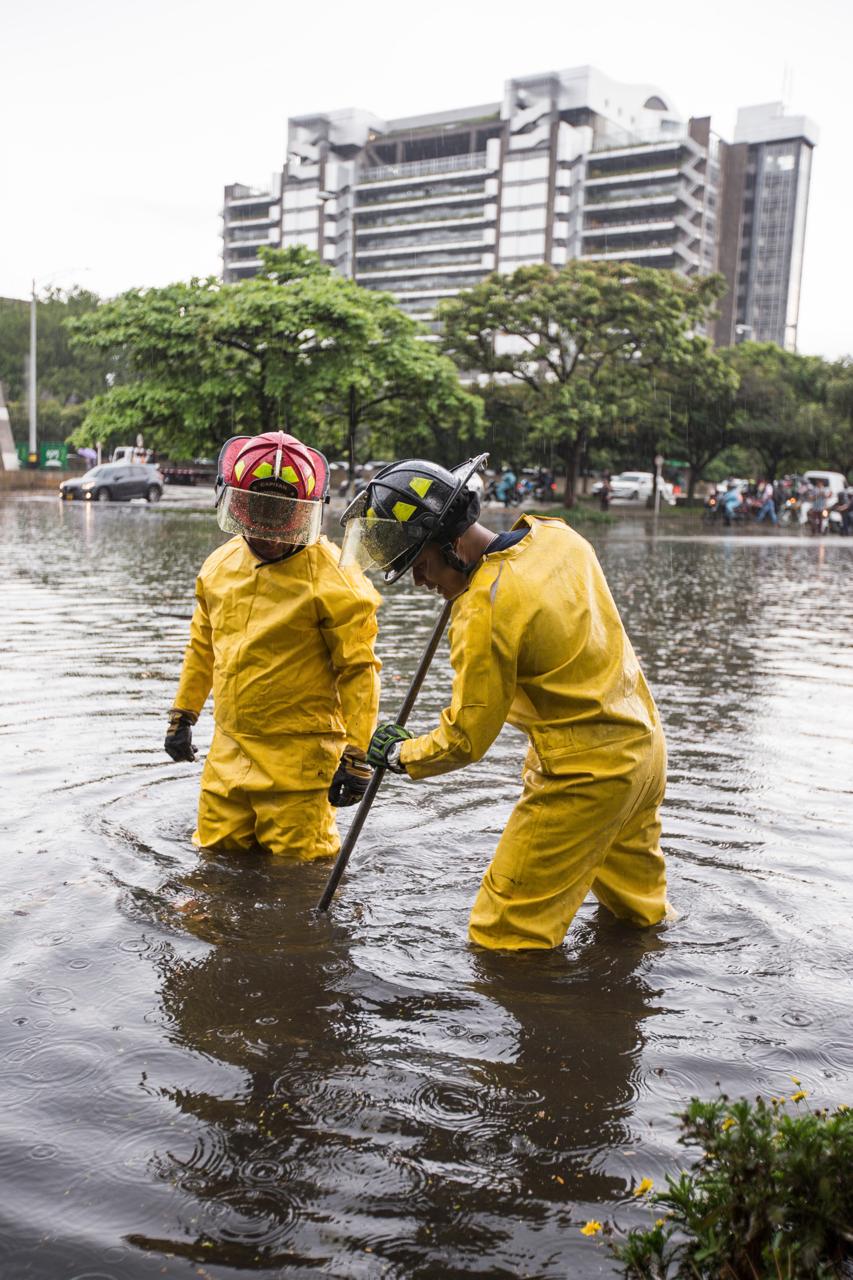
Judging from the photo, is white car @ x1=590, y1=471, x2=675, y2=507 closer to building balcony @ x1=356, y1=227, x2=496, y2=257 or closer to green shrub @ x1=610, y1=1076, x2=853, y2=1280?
green shrub @ x1=610, y1=1076, x2=853, y2=1280

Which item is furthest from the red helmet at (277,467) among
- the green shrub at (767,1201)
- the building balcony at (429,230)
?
the building balcony at (429,230)

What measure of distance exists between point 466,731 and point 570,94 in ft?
389

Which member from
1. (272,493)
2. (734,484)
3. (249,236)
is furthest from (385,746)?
(249,236)

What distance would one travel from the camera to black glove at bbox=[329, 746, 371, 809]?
4223mm

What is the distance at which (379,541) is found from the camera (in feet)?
11.7

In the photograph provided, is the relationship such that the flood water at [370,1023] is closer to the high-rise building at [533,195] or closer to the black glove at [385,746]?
the black glove at [385,746]

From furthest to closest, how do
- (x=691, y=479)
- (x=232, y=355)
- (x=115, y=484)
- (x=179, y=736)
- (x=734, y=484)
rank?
(x=691, y=479) < (x=734, y=484) < (x=115, y=484) < (x=232, y=355) < (x=179, y=736)

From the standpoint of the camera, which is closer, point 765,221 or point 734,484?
point 734,484

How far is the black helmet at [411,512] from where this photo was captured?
11.5ft

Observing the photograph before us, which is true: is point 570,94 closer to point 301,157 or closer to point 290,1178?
point 301,157

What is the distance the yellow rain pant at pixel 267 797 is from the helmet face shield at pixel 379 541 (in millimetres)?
1049

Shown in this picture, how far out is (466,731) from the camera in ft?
11.3

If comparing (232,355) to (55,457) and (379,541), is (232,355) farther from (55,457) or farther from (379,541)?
(55,457)

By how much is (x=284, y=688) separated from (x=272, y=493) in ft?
2.31
